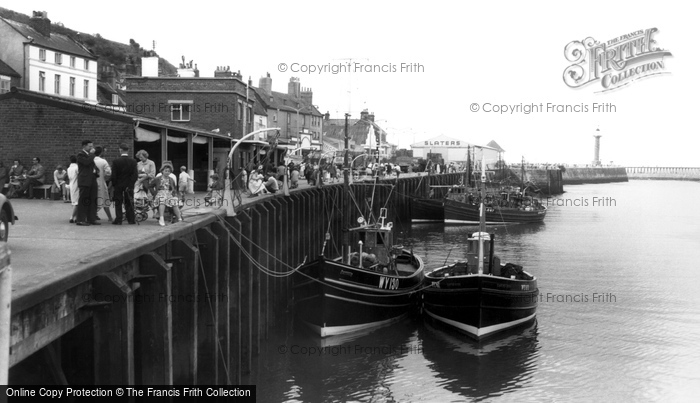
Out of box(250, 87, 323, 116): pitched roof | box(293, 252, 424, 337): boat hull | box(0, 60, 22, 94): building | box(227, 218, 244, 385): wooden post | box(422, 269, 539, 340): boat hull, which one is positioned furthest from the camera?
box(250, 87, 323, 116): pitched roof

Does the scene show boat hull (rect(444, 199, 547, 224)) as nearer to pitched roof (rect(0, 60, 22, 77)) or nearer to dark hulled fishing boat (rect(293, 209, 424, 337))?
pitched roof (rect(0, 60, 22, 77))

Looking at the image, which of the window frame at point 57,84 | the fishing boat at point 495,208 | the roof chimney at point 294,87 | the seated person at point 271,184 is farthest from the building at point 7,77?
the roof chimney at point 294,87

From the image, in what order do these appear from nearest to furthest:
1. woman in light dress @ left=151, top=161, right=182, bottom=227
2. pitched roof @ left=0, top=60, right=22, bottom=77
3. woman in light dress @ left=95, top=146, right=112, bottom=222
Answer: woman in light dress @ left=151, top=161, right=182, bottom=227 < woman in light dress @ left=95, top=146, right=112, bottom=222 < pitched roof @ left=0, top=60, right=22, bottom=77

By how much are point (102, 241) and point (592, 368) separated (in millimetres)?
15229

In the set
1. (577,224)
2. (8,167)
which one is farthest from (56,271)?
(577,224)

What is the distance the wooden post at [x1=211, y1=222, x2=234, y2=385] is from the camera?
16141 millimetres

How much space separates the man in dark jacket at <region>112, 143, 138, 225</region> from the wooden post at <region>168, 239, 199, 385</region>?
11.2 feet

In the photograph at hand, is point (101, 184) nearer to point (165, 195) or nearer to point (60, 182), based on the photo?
point (165, 195)

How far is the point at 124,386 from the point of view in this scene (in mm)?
9680

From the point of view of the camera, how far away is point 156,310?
11.6 metres

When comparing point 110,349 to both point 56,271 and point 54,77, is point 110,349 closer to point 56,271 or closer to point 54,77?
point 56,271

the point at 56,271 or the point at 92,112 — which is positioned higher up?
the point at 92,112

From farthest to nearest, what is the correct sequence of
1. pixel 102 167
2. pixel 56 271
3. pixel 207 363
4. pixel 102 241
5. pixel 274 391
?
pixel 274 391
pixel 102 167
pixel 207 363
pixel 102 241
pixel 56 271

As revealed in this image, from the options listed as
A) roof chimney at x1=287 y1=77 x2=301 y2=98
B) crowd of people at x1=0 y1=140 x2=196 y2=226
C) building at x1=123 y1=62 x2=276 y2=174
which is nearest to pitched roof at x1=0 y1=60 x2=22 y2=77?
building at x1=123 y1=62 x2=276 y2=174
